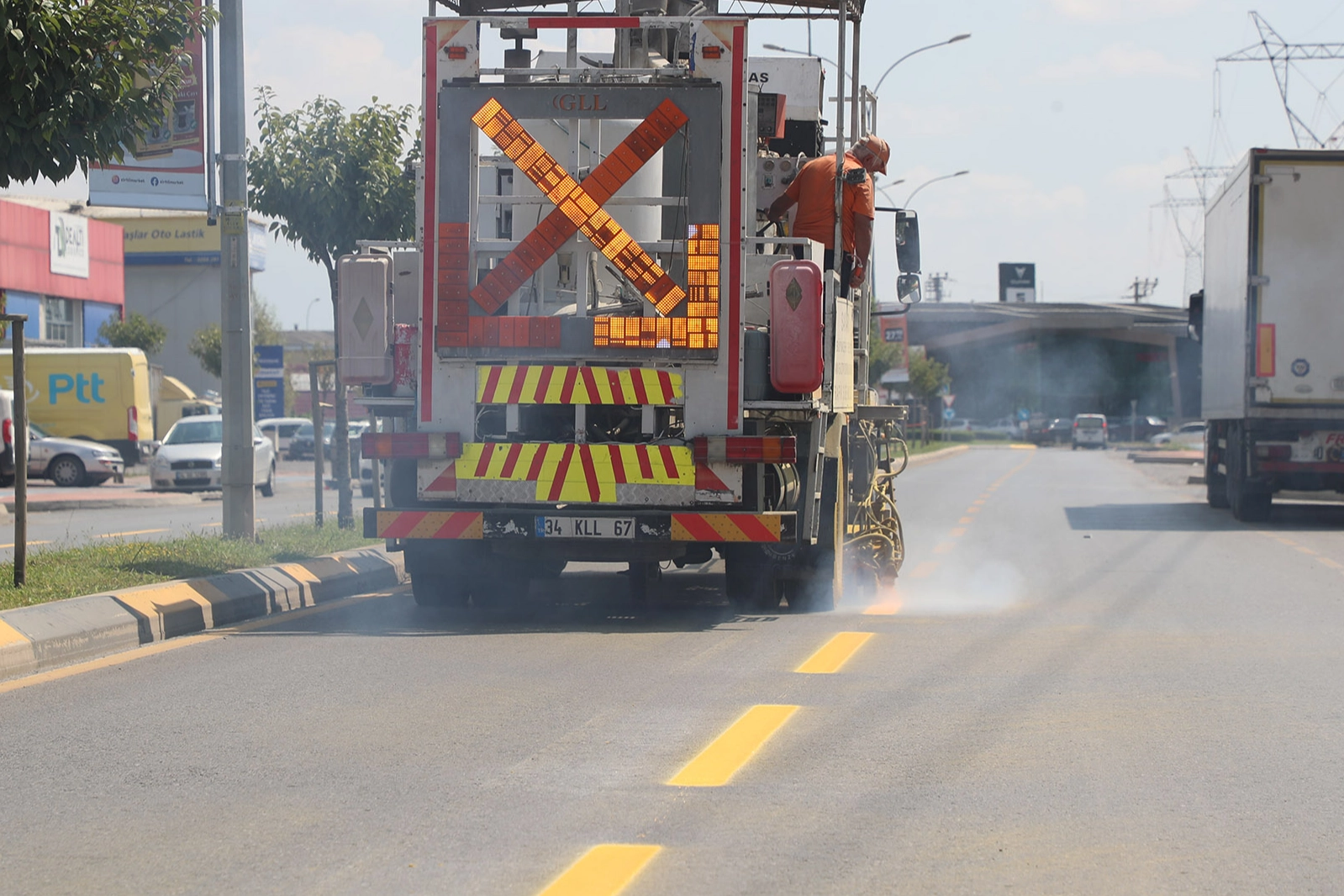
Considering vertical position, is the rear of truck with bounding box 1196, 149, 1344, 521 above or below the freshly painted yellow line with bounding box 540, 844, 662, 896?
above

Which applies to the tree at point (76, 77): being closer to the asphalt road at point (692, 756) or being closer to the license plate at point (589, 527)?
the asphalt road at point (692, 756)

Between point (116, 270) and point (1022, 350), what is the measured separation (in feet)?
240

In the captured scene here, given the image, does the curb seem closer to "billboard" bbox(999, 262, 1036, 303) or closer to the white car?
the white car

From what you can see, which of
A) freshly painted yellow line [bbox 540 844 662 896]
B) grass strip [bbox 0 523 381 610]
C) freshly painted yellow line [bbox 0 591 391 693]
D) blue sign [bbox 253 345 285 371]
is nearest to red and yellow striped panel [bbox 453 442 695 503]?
freshly painted yellow line [bbox 0 591 391 693]

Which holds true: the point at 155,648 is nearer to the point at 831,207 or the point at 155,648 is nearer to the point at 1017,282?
the point at 831,207

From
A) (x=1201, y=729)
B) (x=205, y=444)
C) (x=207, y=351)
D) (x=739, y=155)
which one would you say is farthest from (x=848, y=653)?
(x=207, y=351)

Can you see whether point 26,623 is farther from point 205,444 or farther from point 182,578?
point 205,444

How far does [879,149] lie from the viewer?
10602mm

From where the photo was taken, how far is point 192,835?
4.56m

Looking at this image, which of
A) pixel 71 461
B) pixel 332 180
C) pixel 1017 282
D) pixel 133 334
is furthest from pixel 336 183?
pixel 1017 282

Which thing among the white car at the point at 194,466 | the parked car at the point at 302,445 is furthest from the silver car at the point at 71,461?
the parked car at the point at 302,445

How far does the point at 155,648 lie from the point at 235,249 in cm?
464

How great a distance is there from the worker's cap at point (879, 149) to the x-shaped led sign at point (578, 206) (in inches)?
74.5

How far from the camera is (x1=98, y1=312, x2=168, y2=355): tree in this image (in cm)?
5597
